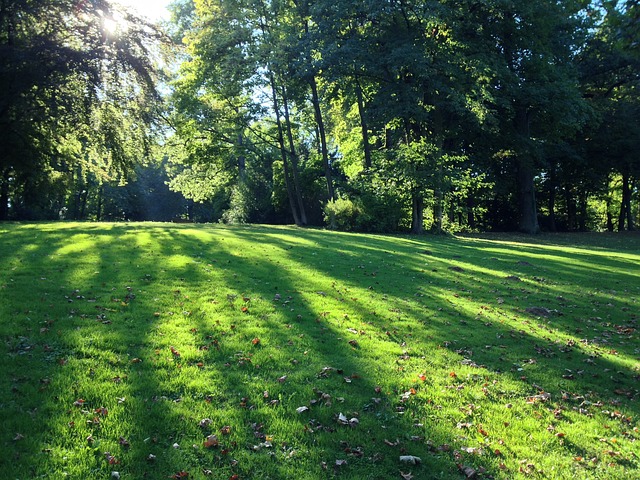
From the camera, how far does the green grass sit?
14.4 ft

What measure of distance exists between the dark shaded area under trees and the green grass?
10.1 meters

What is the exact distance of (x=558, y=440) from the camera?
5.12 m

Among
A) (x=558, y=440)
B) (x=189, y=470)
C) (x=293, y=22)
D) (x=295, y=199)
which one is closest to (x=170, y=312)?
(x=189, y=470)

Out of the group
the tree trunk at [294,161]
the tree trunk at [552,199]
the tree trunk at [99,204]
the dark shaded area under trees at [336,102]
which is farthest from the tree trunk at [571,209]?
the tree trunk at [99,204]

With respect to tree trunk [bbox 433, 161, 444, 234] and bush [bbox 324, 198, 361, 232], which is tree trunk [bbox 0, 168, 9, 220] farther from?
tree trunk [bbox 433, 161, 444, 234]

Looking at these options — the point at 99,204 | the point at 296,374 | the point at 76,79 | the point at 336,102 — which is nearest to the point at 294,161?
the point at 336,102

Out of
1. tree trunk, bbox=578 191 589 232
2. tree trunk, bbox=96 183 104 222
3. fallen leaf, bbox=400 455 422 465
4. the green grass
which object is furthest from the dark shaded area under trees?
tree trunk, bbox=96 183 104 222

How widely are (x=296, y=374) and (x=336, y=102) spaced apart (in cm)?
2876

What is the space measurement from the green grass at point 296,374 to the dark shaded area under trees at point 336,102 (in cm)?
1006

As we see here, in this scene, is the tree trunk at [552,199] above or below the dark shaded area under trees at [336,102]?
below

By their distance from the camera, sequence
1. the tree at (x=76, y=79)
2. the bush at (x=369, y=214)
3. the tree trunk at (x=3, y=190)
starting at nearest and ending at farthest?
the tree at (x=76, y=79) < the tree trunk at (x=3, y=190) < the bush at (x=369, y=214)

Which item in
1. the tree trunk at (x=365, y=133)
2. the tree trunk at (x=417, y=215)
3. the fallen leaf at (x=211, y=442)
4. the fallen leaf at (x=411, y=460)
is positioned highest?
the tree trunk at (x=365, y=133)

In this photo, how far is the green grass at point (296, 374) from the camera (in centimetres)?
438

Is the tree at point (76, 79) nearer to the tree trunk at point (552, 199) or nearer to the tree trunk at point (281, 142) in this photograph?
the tree trunk at point (281, 142)
